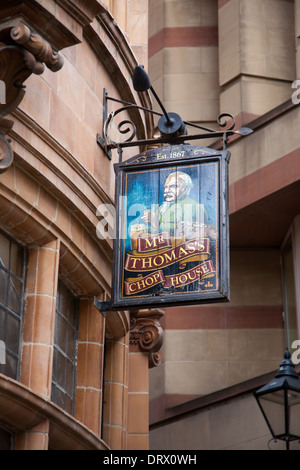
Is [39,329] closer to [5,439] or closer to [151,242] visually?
[5,439]

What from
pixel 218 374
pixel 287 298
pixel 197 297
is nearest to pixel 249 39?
pixel 287 298

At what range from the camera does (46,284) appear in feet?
36.3

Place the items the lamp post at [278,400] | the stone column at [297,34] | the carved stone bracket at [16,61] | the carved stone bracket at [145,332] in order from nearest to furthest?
the carved stone bracket at [16,61] < the lamp post at [278,400] < the carved stone bracket at [145,332] < the stone column at [297,34]

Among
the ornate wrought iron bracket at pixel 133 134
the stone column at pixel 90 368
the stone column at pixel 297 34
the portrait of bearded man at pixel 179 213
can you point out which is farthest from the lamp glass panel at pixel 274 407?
the stone column at pixel 297 34

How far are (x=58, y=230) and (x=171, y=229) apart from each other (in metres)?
1.20

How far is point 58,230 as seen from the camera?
11.4m

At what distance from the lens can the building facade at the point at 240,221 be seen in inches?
806

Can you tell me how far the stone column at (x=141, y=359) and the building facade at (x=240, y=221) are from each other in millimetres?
5725

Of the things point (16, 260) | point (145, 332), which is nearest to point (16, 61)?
point (16, 260)

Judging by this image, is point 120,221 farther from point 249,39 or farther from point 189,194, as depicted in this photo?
point 249,39

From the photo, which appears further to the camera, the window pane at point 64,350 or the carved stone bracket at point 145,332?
the carved stone bracket at point 145,332

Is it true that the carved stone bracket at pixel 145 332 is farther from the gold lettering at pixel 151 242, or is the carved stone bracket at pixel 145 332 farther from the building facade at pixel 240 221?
the building facade at pixel 240 221

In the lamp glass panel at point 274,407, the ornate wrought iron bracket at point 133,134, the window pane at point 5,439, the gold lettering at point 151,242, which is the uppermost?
the ornate wrought iron bracket at point 133,134

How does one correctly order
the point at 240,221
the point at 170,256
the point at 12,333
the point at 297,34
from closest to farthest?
the point at 12,333 < the point at 170,256 < the point at 240,221 < the point at 297,34
